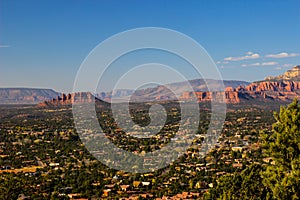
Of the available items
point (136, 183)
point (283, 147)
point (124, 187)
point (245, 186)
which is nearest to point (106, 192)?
point (124, 187)

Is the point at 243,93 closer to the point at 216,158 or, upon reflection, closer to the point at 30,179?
the point at 216,158

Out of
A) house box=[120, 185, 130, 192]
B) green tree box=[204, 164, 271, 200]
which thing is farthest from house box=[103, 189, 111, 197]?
green tree box=[204, 164, 271, 200]

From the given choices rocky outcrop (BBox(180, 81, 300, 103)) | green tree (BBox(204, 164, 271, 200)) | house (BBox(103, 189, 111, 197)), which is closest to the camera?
green tree (BBox(204, 164, 271, 200))

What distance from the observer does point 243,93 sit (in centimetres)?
16000

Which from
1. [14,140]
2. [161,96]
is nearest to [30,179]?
[14,140]

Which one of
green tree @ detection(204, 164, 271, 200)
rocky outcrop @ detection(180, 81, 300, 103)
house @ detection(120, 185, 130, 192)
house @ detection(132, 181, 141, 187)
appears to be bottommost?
house @ detection(120, 185, 130, 192)

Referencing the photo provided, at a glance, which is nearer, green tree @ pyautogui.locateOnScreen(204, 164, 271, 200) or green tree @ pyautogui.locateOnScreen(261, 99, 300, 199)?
green tree @ pyautogui.locateOnScreen(261, 99, 300, 199)

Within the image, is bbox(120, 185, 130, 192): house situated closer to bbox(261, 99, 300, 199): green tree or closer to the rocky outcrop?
bbox(261, 99, 300, 199): green tree

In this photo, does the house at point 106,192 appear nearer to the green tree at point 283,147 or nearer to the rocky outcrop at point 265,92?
the green tree at point 283,147

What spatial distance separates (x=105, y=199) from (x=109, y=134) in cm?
2400

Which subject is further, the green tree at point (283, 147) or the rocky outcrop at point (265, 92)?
the rocky outcrop at point (265, 92)

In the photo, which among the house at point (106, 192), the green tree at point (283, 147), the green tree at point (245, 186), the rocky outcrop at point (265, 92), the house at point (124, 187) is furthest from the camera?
the rocky outcrop at point (265, 92)

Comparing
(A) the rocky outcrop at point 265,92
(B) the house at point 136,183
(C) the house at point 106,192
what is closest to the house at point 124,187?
(B) the house at point 136,183

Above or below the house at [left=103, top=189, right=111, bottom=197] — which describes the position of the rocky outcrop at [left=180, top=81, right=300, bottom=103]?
above
